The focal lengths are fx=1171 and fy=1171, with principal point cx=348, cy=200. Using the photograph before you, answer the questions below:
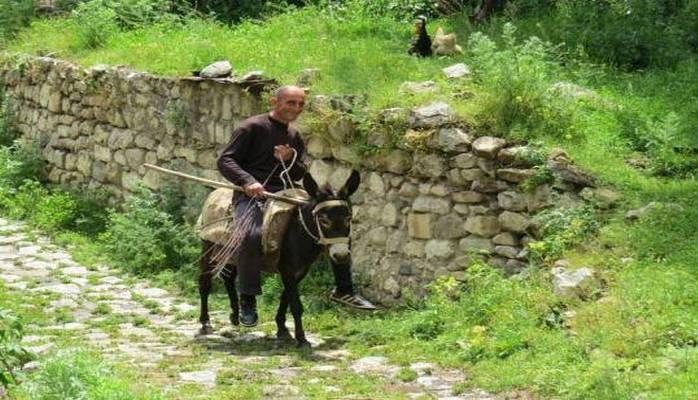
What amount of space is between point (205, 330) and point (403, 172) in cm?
220

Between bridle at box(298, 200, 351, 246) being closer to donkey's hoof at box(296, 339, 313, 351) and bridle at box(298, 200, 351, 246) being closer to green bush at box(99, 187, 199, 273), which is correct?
donkey's hoof at box(296, 339, 313, 351)

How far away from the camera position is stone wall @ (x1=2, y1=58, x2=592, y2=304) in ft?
31.1

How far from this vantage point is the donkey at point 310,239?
28.0ft

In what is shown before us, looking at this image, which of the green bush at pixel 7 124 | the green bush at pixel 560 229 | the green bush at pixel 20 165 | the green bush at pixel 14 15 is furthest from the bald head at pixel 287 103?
the green bush at pixel 14 15

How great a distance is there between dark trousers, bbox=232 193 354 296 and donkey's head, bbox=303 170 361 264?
31 cm

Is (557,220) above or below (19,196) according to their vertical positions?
above

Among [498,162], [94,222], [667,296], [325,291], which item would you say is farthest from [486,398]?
[94,222]

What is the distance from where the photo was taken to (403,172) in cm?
1027

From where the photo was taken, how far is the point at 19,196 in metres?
15.0

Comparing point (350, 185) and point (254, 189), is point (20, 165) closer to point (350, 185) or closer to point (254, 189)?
point (254, 189)

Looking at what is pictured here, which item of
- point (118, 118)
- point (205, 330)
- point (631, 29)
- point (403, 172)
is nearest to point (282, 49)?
point (118, 118)

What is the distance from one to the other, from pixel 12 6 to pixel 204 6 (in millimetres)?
3221

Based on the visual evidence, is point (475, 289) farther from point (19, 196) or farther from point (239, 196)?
point (19, 196)

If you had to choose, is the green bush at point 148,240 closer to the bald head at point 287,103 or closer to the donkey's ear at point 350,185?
the bald head at point 287,103
